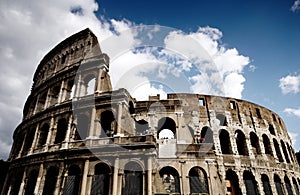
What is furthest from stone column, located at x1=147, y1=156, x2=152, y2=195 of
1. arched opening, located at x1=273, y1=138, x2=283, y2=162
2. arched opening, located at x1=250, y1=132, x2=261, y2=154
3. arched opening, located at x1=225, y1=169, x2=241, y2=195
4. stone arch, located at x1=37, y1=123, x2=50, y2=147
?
arched opening, located at x1=273, y1=138, x2=283, y2=162

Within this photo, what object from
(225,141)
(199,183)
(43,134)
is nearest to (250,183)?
(225,141)

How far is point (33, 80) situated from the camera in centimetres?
2509

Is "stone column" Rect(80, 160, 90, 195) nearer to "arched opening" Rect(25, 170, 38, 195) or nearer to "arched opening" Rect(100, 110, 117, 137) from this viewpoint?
"arched opening" Rect(100, 110, 117, 137)

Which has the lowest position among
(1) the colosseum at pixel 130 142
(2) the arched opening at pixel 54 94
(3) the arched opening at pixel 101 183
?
(3) the arched opening at pixel 101 183

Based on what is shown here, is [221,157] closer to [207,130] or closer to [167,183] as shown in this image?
[207,130]

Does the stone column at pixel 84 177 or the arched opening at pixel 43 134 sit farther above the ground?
the arched opening at pixel 43 134

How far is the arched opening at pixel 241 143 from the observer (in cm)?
1870

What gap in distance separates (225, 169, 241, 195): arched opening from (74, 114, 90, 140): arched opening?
11850 mm

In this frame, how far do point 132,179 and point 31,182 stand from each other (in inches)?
349

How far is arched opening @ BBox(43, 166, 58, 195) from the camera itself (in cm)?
1425

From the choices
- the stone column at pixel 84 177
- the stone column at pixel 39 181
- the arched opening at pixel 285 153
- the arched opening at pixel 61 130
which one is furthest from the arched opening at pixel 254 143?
the stone column at pixel 39 181

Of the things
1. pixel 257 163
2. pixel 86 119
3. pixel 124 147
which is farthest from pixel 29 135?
pixel 257 163

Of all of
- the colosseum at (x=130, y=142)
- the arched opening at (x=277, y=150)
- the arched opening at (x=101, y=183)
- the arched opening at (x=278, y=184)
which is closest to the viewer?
the arched opening at (x=101, y=183)

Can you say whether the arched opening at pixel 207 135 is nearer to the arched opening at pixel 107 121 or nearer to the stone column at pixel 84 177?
the arched opening at pixel 107 121
